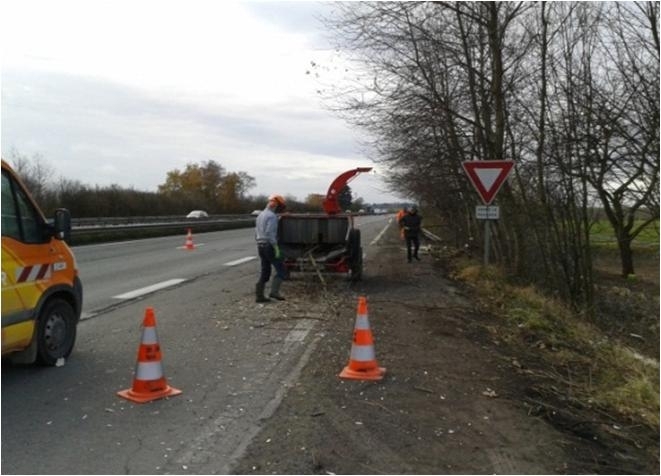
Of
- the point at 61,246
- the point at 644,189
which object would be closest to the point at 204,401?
the point at 61,246

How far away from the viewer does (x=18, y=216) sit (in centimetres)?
601

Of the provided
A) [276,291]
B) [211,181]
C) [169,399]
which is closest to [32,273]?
[169,399]

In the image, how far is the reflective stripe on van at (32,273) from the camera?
587cm

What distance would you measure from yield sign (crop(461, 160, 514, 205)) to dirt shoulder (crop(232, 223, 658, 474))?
496 centimetres

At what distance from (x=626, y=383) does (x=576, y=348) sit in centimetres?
222

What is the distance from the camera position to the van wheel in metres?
6.34

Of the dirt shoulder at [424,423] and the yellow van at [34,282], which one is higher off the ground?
the yellow van at [34,282]

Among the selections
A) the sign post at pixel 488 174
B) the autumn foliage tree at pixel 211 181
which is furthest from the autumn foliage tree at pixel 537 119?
the autumn foliage tree at pixel 211 181

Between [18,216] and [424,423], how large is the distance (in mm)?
4126

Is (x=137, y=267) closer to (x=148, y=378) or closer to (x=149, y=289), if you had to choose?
(x=149, y=289)

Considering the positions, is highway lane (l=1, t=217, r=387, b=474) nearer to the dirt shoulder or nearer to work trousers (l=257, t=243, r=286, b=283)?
the dirt shoulder

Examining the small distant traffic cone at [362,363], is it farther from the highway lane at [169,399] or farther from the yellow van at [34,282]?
the yellow van at [34,282]

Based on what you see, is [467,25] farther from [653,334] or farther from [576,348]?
[576,348]

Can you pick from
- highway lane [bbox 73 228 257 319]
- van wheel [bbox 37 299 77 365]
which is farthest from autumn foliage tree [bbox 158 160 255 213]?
van wheel [bbox 37 299 77 365]
